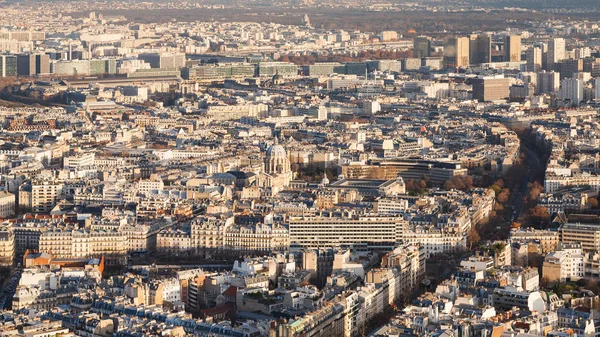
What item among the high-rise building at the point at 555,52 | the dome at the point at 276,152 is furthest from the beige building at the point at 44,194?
the high-rise building at the point at 555,52

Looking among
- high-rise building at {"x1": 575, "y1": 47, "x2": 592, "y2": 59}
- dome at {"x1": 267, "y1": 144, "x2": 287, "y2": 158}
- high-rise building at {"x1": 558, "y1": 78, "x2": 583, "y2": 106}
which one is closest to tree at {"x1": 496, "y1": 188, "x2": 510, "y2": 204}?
dome at {"x1": 267, "y1": 144, "x2": 287, "y2": 158}

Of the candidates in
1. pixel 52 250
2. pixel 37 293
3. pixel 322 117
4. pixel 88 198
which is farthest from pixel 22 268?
pixel 322 117

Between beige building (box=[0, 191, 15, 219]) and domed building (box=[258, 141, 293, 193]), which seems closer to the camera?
beige building (box=[0, 191, 15, 219])

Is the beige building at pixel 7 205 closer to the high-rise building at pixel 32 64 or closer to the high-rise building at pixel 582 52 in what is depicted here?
the high-rise building at pixel 32 64

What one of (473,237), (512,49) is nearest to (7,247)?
(473,237)

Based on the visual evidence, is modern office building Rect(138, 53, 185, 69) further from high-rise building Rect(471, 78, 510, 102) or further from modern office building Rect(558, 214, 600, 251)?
modern office building Rect(558, 214, 600, 251)

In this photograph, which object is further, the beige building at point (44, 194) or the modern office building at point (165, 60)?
the modern office building at point (165, 60)

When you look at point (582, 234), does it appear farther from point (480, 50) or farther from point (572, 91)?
point (480, 50)
